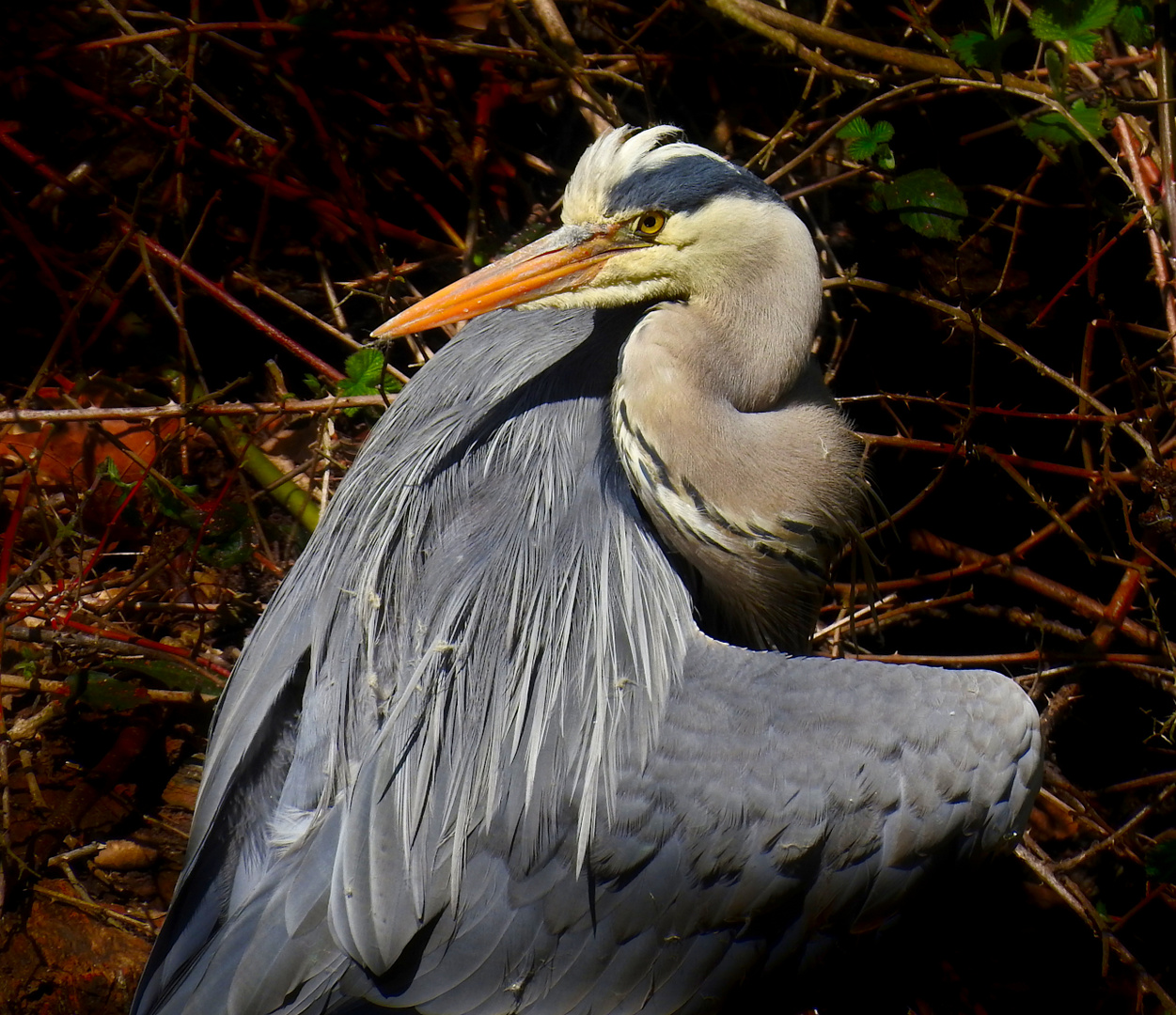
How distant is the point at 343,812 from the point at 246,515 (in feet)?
3.24

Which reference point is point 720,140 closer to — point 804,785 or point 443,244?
point 443,244

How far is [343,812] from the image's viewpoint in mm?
1485

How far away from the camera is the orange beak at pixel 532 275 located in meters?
1.58

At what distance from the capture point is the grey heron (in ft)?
4.75

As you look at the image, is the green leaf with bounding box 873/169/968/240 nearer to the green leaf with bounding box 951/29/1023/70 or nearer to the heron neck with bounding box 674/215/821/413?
the green leaf with bounding box 951/29/1023/70

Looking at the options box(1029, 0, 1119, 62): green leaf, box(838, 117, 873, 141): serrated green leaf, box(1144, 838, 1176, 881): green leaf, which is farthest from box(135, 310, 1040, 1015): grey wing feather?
box(838, 117, 873, 141): serrated green leaf

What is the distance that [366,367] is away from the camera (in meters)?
2.19

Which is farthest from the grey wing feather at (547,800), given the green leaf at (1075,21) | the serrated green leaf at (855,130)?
the serrated green leaf at (855,130)

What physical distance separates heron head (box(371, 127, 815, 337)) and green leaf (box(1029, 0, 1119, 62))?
0.56 metres

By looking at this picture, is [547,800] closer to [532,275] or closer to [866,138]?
[532,275]

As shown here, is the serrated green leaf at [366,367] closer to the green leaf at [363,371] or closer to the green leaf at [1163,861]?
the green leaf at [363,371]

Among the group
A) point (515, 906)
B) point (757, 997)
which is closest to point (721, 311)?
point (515, 906)

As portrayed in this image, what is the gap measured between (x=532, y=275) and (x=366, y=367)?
708mm

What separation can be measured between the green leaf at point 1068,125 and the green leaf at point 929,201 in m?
0.20
